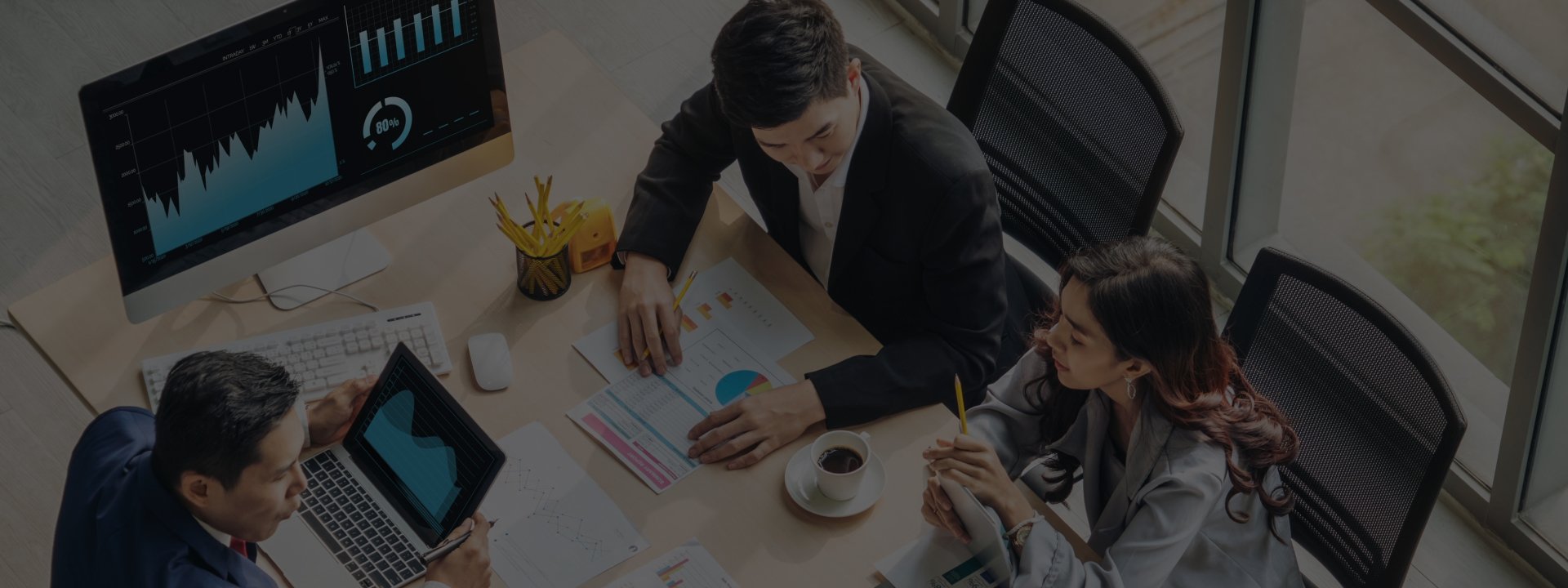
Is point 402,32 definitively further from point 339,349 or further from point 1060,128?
point 1060,128

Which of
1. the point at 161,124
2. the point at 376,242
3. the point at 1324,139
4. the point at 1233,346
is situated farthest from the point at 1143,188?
the point at 161,124

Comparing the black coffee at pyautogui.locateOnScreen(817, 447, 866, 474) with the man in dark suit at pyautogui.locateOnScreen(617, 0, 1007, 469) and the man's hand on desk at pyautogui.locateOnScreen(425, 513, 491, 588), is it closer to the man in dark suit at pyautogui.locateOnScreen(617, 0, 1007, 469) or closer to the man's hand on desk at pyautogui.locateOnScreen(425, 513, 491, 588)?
the man in dark suit at pyautogui.locateOnScreen(617, 0, 1007, 469)

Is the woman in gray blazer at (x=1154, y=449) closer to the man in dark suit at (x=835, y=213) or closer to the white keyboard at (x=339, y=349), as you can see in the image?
the man in dark suit at (x=835, y=213)

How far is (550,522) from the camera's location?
2.25m

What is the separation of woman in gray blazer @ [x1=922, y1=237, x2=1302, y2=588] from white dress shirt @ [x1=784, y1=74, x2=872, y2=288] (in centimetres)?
43

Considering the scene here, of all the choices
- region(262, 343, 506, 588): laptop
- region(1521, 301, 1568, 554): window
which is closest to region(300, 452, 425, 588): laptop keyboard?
region(262, 343, 506, 588): laptop

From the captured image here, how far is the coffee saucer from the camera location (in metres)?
2.26

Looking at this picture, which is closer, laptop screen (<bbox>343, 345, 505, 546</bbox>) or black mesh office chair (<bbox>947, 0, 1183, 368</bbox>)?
laptop screen (<bbox>343, 345, 505, 546</bbox>)

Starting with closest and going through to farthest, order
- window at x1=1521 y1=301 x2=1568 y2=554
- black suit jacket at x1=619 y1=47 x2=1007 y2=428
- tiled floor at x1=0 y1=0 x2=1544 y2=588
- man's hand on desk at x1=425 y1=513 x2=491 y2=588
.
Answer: man's hand on desk at x1=425 y1=513 x2=491 y2=588, black suit jacket at x1=619 y1=47 x2=1007 y2=428, window at x1=1521 y1=301 x2=1568 y2=554, tiled floor at x1=0 y1=0 x2=1544 y2=588

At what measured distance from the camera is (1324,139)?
3400 millimetres

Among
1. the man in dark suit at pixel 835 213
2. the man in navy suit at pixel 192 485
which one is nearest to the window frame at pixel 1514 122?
the man in dark suit at pixel 835 213

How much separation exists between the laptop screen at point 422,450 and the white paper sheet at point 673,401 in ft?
0.87

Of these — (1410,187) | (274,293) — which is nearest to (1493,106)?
(1410,187)

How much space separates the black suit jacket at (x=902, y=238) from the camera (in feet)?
7.98
